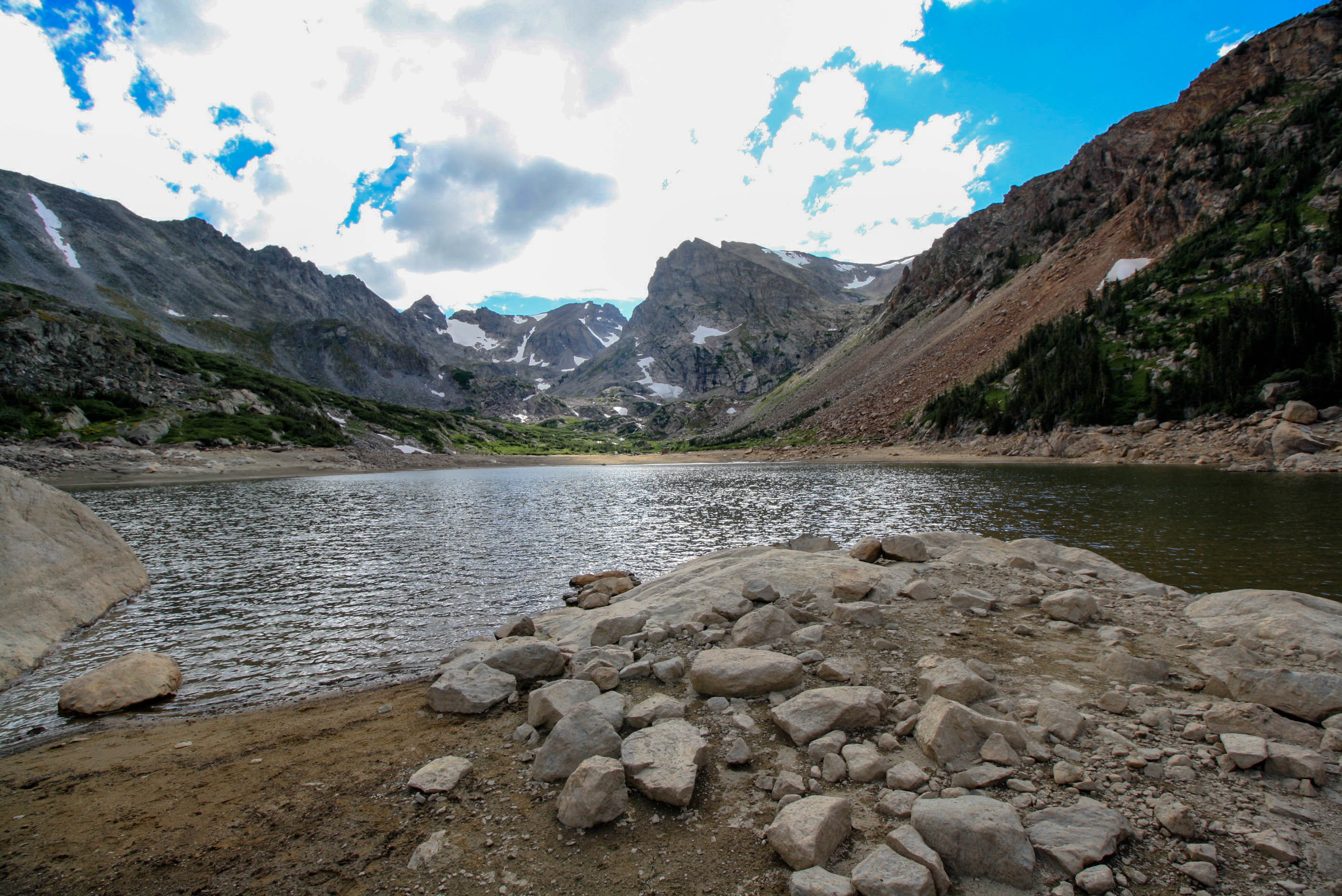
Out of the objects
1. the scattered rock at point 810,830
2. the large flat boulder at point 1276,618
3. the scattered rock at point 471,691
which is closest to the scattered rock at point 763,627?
the scattered rock at point 471,691

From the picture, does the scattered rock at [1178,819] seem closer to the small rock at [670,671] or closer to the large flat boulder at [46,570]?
the small rock at [670,671]

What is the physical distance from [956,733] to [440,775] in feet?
20.9

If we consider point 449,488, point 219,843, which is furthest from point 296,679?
point 449,488

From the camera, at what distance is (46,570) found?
14969mm

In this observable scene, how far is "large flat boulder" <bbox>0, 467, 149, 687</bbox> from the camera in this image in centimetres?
1311

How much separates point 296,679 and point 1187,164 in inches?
5129

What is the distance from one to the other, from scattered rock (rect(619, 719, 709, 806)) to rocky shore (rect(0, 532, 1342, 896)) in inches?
1.5

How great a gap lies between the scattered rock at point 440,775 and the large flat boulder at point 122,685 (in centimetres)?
866

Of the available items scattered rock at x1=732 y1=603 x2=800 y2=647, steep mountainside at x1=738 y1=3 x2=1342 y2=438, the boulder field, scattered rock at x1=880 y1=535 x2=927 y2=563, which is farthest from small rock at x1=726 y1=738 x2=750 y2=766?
steep mountainside at x1=738 y1=3 x2=1342 y2=438

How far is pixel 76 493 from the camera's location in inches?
2147

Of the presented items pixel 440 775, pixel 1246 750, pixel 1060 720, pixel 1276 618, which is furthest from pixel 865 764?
pixel 1276 618

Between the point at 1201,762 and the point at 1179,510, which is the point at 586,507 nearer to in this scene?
the point at 1179,510

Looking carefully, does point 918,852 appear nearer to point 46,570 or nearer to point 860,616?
point 860,616

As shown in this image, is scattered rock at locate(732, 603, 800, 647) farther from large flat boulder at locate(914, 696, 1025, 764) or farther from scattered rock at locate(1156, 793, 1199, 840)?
scattered rock at locate(1156, 793, 1199, 840)
